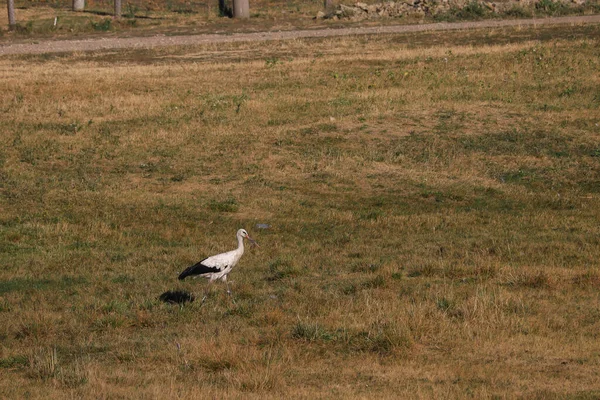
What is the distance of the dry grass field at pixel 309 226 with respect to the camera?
33.6 feet

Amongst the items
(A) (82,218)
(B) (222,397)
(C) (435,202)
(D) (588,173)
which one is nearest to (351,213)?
(C) (435,202)

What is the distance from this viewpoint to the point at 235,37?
53.2 metres

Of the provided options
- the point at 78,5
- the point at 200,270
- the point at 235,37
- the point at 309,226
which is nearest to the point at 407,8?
the point at 235,37

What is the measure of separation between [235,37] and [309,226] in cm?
3651

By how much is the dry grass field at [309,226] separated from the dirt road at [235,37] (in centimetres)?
1024

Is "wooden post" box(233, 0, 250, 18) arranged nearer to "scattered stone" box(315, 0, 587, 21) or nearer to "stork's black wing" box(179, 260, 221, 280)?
"scattered stone" box(315, 0, 587, 21)

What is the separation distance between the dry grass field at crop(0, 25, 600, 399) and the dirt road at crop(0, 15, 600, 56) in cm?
1024

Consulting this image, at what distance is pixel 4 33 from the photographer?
59656mm

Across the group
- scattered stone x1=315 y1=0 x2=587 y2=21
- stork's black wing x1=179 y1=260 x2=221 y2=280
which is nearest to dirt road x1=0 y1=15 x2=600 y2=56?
scattered stone x1=315 y1=0 x2=587 y2=21

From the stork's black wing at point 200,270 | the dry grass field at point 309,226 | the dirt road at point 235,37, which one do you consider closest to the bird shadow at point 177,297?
the dry grass field at point 309,226

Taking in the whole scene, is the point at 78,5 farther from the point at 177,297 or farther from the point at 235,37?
the point at 177,297

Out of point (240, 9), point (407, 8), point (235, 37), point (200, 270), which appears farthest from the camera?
point (240, 9)

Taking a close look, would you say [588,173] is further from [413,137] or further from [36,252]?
[36,252]

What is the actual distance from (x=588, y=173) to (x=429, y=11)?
43.7 m
